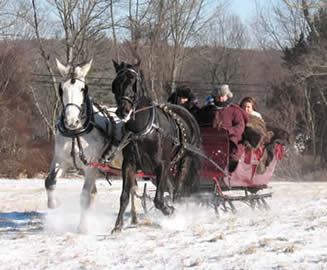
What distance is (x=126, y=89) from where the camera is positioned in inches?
265

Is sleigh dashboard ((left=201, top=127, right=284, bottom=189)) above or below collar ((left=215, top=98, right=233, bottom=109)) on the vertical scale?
below

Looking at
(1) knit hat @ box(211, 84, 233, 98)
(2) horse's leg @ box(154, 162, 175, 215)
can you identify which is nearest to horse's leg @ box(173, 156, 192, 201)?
(2) horse's leg @ box(154, 162, 175, 215)

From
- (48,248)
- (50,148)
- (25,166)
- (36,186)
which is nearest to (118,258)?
(48,248)

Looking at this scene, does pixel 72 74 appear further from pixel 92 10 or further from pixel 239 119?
pixel 92 10

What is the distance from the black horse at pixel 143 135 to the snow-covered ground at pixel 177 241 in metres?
0.64

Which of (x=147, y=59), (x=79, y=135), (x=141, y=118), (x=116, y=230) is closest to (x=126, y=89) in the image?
(x=141, y=118)

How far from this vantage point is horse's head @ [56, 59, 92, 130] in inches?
276

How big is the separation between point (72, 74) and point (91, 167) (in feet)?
4.28

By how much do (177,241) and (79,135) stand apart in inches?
81.5

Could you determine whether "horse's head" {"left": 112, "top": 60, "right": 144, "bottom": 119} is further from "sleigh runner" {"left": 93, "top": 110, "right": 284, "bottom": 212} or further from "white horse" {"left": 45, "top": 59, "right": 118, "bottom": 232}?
"sleigh runner" {"left": 93, "top": 110, "right": 284, "bottom": 212}

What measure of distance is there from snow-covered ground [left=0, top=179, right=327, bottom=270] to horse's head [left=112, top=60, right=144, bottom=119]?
150cm

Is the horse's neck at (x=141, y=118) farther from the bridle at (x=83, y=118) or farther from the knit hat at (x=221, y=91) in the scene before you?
the knit hat at (x=221, y=91)

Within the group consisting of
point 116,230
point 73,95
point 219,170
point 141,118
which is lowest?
point 116,230

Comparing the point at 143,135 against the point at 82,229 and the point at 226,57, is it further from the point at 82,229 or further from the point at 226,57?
the point at 226,57
